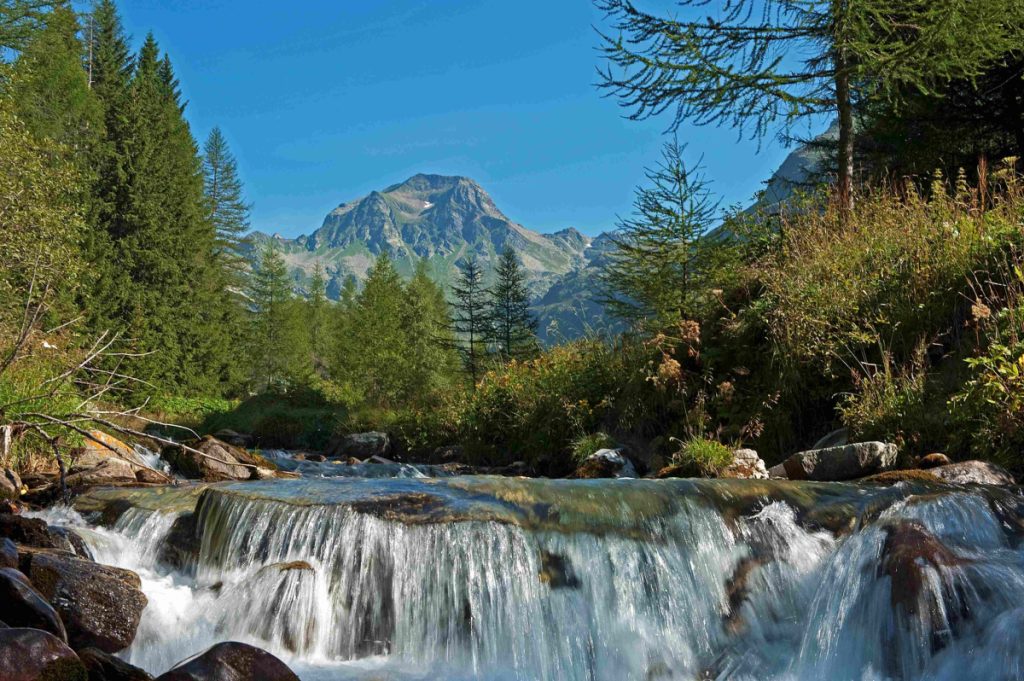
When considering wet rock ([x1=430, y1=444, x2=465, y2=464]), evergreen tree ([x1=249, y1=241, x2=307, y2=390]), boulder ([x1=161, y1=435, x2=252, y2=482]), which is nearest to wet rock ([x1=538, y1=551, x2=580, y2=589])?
boulder ([x1=161, y1=435, x2=252, y2=482])

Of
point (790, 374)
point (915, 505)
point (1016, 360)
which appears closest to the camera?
point (915, 505)

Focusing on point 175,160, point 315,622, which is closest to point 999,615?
point 315,622

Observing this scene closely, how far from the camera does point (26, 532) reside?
552 cm

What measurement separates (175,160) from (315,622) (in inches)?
1305

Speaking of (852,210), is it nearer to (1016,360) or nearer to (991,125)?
(1016,360)

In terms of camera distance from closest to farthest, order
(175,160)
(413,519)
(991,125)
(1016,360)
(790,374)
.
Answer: (413,519), (1016,360), (790,374), (991,125), (175,160)

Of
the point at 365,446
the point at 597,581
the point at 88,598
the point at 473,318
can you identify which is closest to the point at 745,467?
the point at 597,581

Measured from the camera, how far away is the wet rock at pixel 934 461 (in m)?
6.48

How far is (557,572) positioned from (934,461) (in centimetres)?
371

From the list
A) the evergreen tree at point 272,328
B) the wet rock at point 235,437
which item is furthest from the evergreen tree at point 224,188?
the wet rock at point 235,437

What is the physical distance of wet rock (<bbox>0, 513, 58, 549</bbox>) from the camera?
215 inches

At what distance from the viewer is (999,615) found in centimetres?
415

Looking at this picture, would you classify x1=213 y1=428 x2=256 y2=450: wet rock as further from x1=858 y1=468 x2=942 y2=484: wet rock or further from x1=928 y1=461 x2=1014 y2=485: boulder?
x1=928 y1=461 x2=1014 y2=485: boulder

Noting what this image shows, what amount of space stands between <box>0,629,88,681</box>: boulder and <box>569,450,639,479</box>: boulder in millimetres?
6899
